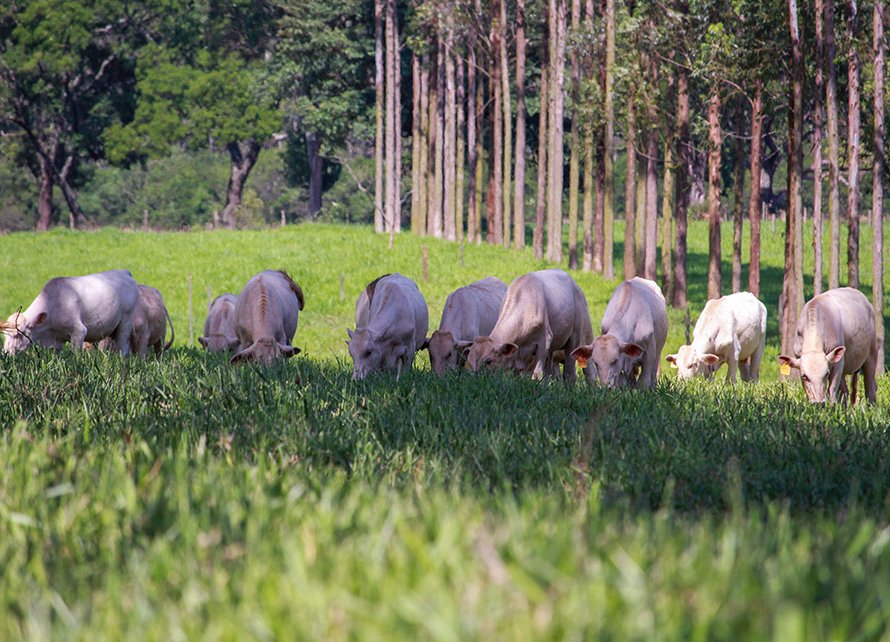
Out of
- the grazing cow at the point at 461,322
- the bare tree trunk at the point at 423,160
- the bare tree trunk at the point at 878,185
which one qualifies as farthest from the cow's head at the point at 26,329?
the bare tree trunk at the point at 423,160

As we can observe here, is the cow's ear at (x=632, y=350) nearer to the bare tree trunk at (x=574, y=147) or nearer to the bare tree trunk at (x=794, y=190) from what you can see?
the bare tree trunk at (x=794, y=190)

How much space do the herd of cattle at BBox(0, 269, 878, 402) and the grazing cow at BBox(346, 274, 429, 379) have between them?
0.06 feet

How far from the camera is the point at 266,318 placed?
57.1 feet

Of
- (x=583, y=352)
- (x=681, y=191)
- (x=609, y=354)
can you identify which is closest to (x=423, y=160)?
(x=681, y=191)

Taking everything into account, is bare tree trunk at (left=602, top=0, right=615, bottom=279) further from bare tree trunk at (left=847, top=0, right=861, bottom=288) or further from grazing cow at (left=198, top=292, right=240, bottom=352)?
grazing cow at (left=198, top=292, right=240, bottom=352)

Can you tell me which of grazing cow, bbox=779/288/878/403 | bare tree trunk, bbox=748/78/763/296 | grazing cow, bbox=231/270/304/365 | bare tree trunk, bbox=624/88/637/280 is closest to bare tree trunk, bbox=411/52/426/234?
bare tree trunk, bbox=624/88/637/280

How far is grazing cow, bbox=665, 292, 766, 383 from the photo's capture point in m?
19.9

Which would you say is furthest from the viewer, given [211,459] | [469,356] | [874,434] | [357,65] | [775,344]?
[357,65]

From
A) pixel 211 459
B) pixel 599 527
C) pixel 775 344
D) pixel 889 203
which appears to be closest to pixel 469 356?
pixel 211 459

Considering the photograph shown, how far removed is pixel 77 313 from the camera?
18484mm

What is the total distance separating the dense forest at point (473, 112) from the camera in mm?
28203

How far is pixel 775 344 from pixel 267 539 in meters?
28.1

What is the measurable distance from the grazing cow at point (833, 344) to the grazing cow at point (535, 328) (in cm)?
291

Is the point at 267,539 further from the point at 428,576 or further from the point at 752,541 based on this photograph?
the point at 752,541
